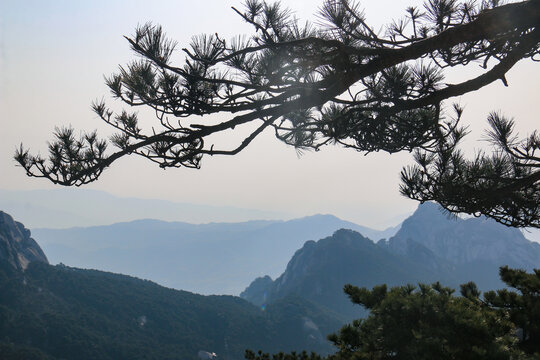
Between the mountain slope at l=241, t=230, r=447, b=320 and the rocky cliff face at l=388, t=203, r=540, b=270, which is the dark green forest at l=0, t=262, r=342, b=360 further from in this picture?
the rocky cliff face at l=388, t=203, r=540, b=270

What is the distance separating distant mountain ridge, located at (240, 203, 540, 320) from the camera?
380ft

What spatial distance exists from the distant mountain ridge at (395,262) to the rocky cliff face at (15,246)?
61291 mm

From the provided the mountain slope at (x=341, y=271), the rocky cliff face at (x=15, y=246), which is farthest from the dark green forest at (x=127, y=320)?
the mountain slope at (x=341, y=271)

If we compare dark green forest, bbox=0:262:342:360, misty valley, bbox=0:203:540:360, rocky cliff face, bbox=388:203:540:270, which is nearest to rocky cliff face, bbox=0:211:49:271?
misty valley, bbox=0:203:540:360

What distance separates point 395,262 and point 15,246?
9822 centimetres

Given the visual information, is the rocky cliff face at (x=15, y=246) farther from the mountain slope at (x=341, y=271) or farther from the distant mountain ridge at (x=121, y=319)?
the mountain slope at (x=341, y=271)

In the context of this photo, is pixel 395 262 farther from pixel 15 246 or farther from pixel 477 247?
pixel 15 246

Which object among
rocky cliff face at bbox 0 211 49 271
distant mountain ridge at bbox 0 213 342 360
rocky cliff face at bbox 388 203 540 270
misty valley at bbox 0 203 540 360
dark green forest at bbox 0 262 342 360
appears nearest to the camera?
dark green forest at bbox 0 262 342 360

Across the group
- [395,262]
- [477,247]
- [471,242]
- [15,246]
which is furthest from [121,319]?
[471,242]

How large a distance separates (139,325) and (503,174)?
258 ft

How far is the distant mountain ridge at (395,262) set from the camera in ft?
380

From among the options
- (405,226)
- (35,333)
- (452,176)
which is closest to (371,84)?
(452,176)

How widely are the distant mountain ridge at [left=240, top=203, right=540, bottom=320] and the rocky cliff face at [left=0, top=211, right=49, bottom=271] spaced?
61291 mm

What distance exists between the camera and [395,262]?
12281 cm
